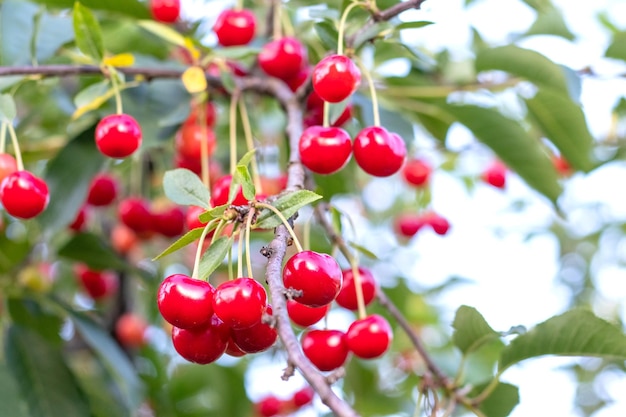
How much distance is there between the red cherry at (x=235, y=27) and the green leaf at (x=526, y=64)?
0.51 metres

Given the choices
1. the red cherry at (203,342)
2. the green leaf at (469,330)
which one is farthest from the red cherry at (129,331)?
the red cherry at (203,342)

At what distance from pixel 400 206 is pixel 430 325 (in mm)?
588

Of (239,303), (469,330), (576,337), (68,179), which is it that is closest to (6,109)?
(68,179)

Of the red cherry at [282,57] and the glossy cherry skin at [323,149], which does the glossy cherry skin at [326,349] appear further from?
the red cherry at [282,57]

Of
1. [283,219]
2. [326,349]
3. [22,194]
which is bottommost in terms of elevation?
[326,349]

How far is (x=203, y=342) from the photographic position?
2.78 ft

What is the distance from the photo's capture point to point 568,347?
3.91 feet

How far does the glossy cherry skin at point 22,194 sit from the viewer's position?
115 cm

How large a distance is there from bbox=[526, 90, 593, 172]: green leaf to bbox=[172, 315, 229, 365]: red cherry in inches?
43.8

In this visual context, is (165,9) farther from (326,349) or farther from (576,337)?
(576,337)

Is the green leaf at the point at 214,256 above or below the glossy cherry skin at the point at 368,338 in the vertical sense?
above

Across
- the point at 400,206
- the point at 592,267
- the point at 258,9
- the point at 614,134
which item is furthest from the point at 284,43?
the point at 592,267

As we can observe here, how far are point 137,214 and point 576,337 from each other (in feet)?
3.29

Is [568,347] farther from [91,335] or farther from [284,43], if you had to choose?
[91,335]
